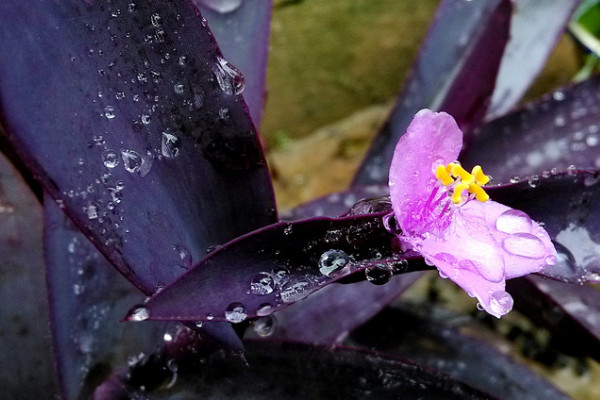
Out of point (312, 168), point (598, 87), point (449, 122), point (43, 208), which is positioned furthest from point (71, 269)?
point (312, 168)

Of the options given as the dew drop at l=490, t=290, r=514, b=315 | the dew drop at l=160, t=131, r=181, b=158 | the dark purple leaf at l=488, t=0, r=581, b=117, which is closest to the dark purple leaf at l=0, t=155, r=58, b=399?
the dew drop at l=160, t=131, r=181, b=158

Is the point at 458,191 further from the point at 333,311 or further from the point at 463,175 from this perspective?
the point at 333,311

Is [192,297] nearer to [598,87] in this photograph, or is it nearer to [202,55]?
[202,55]

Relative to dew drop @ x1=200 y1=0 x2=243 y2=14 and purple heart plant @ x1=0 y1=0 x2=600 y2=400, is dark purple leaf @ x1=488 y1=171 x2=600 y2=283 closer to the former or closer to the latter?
purple heart plant @ x1=0 y1=0 x2=600 y2=400

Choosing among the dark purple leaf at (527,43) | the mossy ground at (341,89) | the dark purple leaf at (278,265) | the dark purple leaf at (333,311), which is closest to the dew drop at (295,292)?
the dark purple leaf at (278,265)

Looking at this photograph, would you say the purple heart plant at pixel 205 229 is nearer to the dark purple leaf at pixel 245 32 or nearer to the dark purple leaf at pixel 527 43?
the dark purple leaf at pixel 245 32

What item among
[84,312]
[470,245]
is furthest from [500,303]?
[84,312]

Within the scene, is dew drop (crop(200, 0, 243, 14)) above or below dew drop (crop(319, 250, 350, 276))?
above
